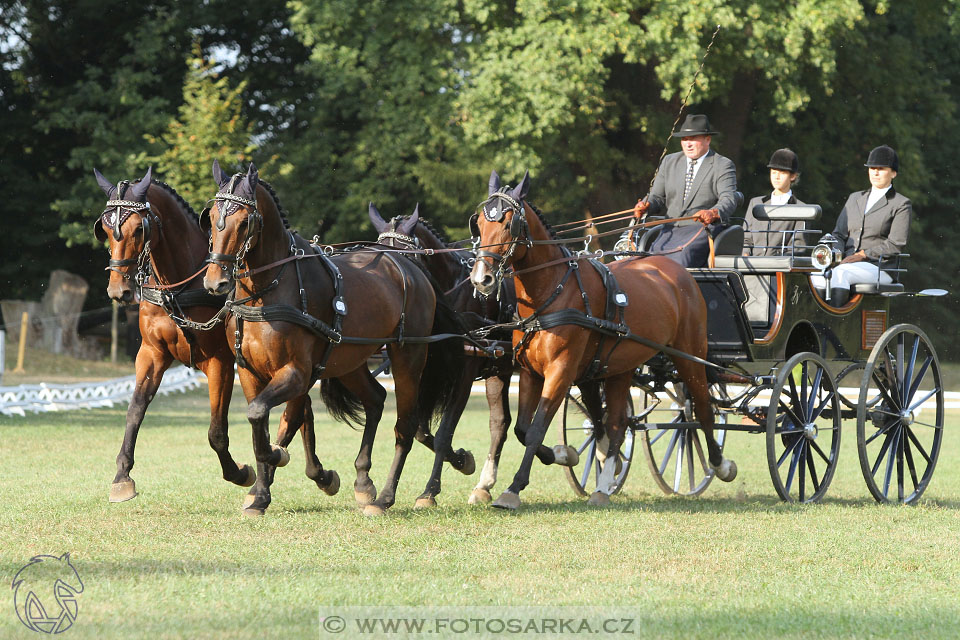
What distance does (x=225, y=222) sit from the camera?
23.6 feet

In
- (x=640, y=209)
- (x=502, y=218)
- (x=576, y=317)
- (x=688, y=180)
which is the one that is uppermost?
(x=688, y=180)

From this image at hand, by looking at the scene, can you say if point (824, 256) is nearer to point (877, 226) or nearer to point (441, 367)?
point (877, 226)

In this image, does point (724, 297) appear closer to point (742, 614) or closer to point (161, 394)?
point (742, 614)

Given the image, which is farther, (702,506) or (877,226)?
(877,226)

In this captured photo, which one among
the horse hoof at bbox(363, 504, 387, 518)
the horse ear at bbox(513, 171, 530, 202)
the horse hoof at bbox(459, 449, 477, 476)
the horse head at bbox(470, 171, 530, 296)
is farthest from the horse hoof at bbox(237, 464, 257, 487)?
the horse ear at bbox(513, 171, 530, 202)

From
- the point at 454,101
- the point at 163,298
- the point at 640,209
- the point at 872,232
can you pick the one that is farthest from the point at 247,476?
the point at 454,101

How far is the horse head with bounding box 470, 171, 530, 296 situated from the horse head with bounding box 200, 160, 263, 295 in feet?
4.59

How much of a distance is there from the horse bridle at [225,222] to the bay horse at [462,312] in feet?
5.85

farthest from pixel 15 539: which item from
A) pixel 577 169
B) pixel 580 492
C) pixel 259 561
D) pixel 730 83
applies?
pixel 577 169

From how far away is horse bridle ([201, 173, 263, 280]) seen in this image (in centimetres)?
714

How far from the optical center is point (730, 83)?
67.3 feet

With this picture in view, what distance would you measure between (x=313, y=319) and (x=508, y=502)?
178 centimetres

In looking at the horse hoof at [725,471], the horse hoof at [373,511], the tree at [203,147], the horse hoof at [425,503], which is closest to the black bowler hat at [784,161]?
the horse hoof at [725,471]

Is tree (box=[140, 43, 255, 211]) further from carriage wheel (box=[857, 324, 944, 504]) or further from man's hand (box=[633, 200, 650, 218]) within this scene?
carriage wheel (box=[857, 324, 944, 504])
